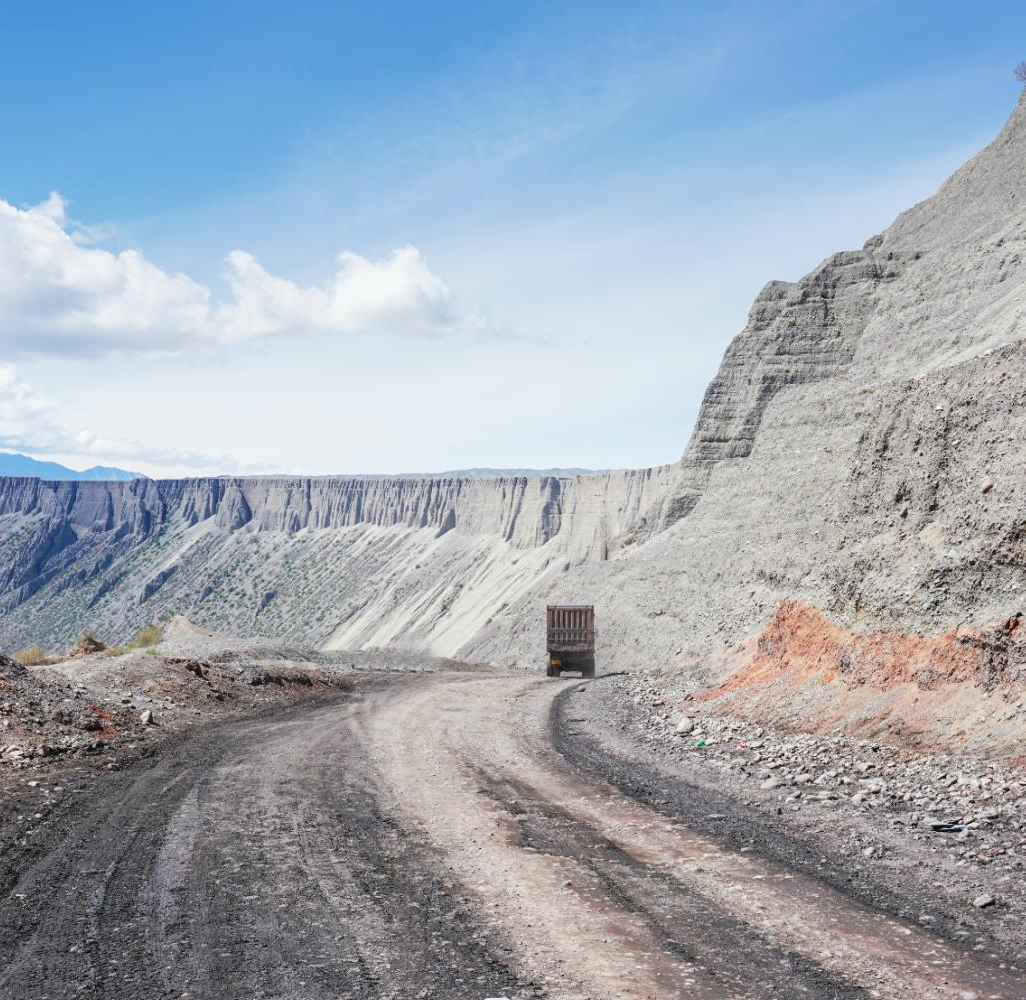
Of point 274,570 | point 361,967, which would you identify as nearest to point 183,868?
point 361,967

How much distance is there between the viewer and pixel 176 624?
5600cm

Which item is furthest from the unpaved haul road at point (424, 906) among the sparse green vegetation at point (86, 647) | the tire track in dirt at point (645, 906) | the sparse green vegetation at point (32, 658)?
the sparse green vegetation at point (86, 647)

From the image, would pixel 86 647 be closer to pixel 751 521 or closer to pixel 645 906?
pixel 751 521

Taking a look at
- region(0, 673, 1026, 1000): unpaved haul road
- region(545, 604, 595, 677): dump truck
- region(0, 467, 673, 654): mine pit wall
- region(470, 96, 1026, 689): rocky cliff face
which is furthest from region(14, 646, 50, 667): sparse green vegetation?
region(0, 467, 673, 654): mine pit wall

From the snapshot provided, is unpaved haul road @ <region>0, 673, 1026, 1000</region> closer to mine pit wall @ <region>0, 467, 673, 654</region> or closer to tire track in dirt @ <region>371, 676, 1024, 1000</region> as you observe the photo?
tire track in dirt @ <region>371, 676, 1024, 1000</region>

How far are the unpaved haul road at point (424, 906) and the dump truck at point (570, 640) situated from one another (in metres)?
26.2

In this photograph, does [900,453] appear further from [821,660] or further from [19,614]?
[19,614]

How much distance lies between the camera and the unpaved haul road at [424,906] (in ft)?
19.4

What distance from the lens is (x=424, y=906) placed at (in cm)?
738

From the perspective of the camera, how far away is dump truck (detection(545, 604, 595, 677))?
38.6 m

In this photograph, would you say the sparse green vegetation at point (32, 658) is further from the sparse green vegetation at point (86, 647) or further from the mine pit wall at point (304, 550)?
the mine pit wall at point (304, 550)

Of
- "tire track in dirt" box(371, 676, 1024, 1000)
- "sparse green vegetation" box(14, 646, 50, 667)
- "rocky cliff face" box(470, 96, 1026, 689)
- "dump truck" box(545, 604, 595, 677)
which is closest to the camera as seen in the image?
"tire track in dirt" box(371, 676, 1024, 1000)

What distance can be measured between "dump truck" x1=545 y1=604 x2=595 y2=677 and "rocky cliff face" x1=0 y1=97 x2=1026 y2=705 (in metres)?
2.03

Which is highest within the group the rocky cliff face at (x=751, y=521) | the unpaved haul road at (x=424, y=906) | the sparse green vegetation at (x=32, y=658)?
the rocky cliff face at (x=751, y=521)
